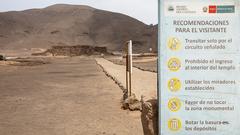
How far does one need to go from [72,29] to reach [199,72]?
141118mm

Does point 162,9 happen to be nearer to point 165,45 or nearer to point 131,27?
point 165,45

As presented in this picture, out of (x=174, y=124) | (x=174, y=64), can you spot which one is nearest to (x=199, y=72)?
(x=174, y=64)

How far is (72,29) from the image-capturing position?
14412 centimetres

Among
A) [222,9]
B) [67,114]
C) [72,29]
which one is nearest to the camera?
[222,9]

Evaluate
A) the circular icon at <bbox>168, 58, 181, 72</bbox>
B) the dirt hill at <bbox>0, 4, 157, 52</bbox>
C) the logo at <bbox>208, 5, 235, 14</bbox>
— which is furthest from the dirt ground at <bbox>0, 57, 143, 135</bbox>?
the dirt hill at <bbox>0, 4, 157, 52</bbox>

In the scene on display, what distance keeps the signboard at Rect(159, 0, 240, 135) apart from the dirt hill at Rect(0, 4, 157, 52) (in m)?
115

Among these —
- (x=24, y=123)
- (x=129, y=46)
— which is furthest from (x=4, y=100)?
(x=129, y=46)

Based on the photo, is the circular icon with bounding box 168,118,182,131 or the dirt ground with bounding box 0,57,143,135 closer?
the circular icon with bounding box 168,118,182,131

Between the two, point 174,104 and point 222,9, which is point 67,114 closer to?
point 174,104

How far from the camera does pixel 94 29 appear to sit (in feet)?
497

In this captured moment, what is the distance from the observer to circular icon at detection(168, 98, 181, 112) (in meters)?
4.42

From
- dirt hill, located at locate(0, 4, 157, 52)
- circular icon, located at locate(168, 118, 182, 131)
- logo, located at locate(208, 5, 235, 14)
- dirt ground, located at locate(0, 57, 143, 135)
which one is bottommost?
dirt ground, located at locate(0, 57, 143, 135)

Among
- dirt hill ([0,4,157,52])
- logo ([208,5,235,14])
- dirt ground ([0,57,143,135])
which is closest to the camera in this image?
logo ([208,5,235,14])

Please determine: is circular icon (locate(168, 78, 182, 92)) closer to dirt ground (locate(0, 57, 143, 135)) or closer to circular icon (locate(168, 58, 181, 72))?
circular icon (locate(168, 58, 181, 72))
